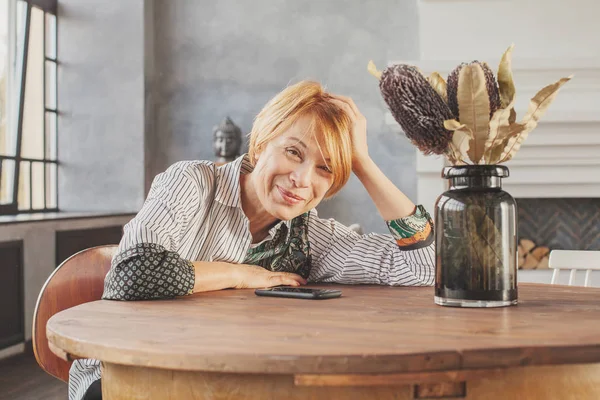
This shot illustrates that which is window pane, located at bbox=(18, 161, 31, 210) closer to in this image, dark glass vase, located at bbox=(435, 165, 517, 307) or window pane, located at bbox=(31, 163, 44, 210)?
window pane, located at bbox=(31, 163, 44, 210)

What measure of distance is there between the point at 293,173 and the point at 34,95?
14.2 feet

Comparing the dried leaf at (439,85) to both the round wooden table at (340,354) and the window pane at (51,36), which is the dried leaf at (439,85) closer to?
the round wooden table at (340,354)

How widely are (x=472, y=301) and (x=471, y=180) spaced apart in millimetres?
234

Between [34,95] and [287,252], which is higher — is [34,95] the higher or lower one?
the higher one

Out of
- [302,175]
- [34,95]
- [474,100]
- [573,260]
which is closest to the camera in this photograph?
[474,100]

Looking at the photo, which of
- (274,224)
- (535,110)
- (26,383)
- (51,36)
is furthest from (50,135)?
(535,110)

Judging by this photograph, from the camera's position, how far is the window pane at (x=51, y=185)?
5.79 metres

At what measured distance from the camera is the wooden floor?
360 centimetres

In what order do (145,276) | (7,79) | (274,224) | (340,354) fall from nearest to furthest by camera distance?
1. (340,354)
2. (145,276)
3. (274,224)
4. (7,79)

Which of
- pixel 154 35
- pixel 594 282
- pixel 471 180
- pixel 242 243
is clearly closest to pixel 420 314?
pixel 471 180

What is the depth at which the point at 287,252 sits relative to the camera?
6.55ft

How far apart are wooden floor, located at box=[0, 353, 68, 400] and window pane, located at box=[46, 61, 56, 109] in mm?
2175

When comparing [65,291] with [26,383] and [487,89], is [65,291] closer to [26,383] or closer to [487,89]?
[487,89]

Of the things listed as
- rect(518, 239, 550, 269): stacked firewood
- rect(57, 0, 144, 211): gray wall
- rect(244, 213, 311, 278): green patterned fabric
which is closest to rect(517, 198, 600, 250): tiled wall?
rect(518, 239, 550, 269): stacked firewood
